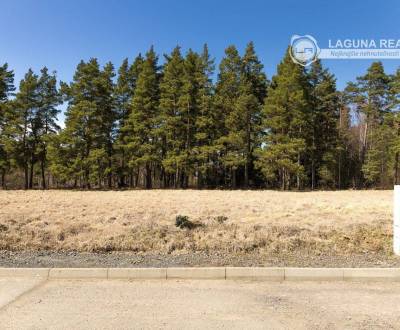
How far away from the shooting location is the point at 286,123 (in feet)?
121

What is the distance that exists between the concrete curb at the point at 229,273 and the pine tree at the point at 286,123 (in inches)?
1173

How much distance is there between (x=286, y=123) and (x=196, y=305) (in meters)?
34.2

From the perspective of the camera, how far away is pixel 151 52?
43.0m

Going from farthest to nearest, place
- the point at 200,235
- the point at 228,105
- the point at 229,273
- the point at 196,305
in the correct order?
the point at 228,105 < the point at 200,235 < the point at 229,273 < the point at 196,305

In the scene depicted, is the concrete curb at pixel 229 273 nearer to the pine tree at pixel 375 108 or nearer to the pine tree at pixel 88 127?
the pine tree at pixel 88 127

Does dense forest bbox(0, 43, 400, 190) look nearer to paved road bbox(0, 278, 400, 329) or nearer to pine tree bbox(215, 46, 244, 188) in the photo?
pine tree bbox(215, 46, 244, 188)

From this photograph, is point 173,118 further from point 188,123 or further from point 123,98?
point 123,98

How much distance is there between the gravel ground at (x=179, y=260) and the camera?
6.69 meters

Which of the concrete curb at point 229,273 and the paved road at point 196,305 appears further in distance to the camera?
the concrete curb at point 229,273

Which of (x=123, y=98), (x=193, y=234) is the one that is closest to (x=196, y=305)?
(x=193, y=234)

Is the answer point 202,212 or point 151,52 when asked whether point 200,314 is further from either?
point 151,52

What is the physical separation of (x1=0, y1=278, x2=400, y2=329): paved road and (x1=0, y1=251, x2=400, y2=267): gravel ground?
93cm

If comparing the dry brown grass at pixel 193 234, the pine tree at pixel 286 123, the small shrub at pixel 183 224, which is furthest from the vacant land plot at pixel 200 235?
the pine tree at pixel 286 123

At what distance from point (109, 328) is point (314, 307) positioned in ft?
8.87
